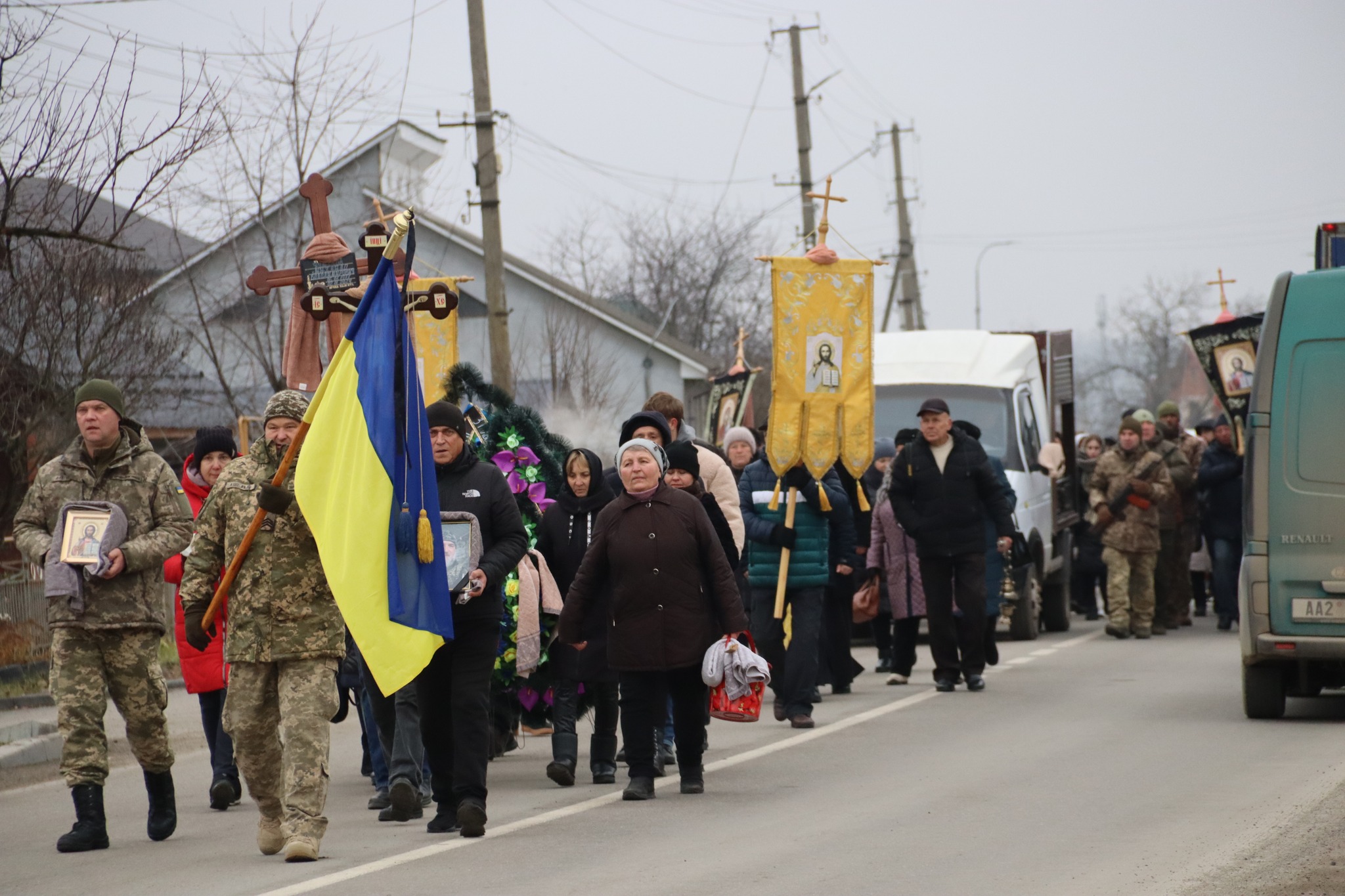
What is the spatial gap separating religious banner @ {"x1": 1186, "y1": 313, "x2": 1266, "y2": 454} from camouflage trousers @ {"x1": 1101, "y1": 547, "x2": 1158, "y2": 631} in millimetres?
1734

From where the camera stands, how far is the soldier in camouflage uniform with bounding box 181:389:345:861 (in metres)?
7.48

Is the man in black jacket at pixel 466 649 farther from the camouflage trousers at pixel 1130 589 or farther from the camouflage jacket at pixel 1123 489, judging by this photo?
the camouflage trousers at pixel 1130 589

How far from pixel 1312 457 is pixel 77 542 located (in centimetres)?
704

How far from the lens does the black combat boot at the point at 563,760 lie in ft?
31.6

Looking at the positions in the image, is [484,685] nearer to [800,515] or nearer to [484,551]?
[484,551]

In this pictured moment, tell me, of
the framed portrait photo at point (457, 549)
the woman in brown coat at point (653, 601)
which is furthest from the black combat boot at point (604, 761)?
the framed portrait photo at point (457, 549)

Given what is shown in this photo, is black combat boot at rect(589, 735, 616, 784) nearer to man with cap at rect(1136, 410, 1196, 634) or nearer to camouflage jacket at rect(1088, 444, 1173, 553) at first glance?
camouflage jacket at rect(1088, 444, 1173, 553)

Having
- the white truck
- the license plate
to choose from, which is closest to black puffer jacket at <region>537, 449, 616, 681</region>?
the license plate

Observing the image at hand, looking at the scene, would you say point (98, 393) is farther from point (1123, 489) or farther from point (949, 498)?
point (1123, 489)

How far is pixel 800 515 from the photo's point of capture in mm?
12164

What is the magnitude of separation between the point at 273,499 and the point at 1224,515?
13770mm

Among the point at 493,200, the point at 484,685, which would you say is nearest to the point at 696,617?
the point at 484,685

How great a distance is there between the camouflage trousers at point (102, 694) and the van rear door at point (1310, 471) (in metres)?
6.54

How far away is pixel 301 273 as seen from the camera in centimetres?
1103
